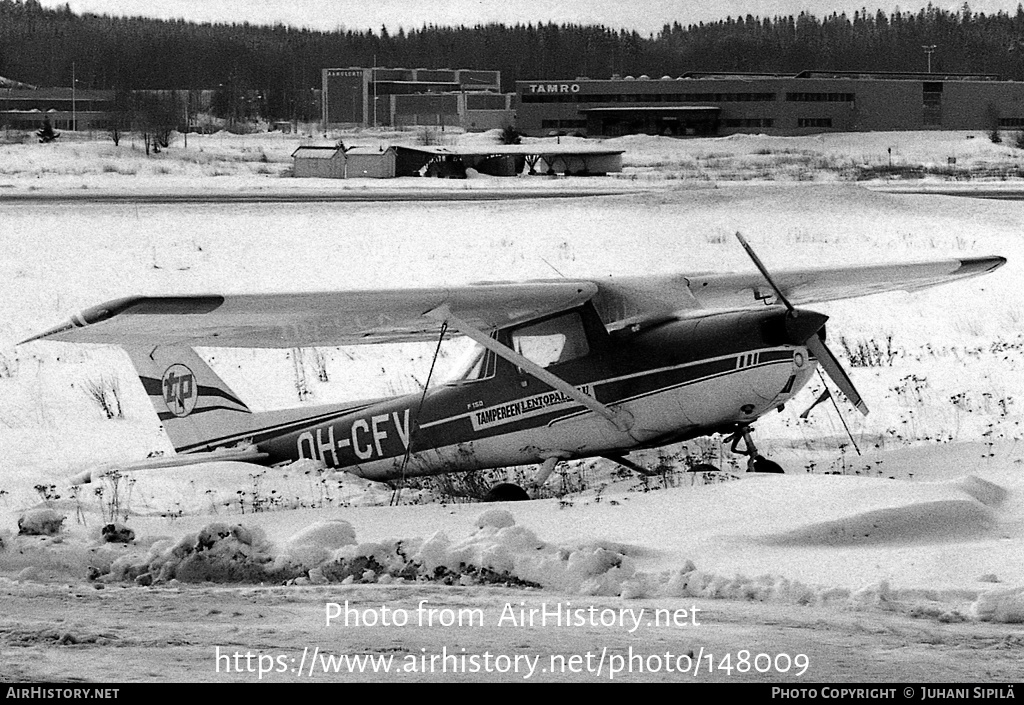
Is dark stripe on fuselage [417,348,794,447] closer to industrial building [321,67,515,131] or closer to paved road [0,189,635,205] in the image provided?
paved road [0,189,635,205]

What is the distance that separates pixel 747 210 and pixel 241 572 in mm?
25948

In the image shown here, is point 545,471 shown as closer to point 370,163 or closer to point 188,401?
point 188,401

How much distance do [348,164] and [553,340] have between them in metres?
44.1

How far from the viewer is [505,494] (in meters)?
10.5

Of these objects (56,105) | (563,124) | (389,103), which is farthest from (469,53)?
(563,124)

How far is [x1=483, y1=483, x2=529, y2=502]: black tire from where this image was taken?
34.4 ft

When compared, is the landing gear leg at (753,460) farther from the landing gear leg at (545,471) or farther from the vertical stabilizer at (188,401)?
the vertical stabilizer at (188,401)

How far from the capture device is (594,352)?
423 inches

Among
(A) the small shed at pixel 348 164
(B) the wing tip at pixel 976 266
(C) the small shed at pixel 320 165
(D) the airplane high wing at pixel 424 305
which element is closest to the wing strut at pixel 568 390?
(D) the airplane high wing at pixel 424 305

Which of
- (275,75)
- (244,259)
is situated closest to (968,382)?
(244,259)

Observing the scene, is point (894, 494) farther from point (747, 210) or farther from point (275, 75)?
point (275, 75)

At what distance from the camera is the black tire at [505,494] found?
10.5m

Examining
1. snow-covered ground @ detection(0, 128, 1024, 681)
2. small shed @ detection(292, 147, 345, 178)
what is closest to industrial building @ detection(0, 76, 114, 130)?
small shed @ detection(292, 147, 345, 178)

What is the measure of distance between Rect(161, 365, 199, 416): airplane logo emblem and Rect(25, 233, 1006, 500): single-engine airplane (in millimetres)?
13
